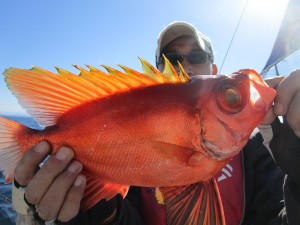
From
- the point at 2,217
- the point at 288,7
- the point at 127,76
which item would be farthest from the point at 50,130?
the point at 288,7

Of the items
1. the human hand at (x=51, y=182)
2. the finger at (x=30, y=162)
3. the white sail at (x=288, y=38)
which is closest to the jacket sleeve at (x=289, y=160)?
the human hand at (x=51, y=182)

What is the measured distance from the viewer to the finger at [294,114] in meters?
1.36

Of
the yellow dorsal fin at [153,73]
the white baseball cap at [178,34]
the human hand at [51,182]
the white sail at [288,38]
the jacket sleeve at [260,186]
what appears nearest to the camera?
the yellow dorsal fin at [153,73]

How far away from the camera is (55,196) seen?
64.7 inches

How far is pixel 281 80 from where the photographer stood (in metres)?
1.51

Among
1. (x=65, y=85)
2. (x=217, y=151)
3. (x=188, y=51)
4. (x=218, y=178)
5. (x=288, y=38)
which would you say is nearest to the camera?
(x=217, y=151)

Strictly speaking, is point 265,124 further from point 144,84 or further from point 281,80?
point 144,84

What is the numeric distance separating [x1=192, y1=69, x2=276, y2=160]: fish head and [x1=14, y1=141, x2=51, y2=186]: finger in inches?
33.1

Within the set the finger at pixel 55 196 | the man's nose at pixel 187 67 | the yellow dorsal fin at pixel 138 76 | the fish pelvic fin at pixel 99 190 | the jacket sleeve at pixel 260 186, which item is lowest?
the jacket sleeve at pixel 260 186

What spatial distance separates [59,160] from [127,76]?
1.87 ft

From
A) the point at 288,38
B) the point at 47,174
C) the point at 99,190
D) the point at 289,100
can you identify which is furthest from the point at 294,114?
the point at 288,38

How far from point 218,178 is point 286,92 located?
1.46 meters

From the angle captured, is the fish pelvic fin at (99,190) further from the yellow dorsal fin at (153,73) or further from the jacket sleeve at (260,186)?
the jacket sleeve at (260,186)

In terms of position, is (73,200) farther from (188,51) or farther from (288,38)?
(288,38)
